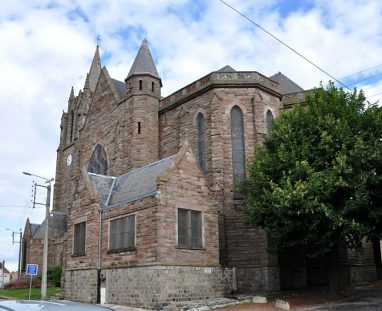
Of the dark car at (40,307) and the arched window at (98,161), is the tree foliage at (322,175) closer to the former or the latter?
the dark car at (40,307)

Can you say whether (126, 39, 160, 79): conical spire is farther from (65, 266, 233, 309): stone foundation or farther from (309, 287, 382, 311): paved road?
(309, 287, 382, 311): paved road

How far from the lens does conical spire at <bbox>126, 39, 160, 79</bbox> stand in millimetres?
34312

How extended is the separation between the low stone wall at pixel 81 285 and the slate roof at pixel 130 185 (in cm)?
385

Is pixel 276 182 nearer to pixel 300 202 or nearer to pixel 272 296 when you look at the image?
pixel 300 202

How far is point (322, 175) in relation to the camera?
747 inches

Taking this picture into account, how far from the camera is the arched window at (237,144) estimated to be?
2827 cm

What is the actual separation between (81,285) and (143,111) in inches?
561

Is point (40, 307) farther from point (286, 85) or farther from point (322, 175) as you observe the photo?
point (286, 85)

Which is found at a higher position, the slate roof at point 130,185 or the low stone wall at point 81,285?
the slate roof at point 130,185

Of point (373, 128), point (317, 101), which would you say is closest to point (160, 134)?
point (317, 101)

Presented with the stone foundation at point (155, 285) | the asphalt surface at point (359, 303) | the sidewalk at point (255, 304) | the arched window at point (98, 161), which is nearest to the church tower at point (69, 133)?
the arched window at point (98, 161)

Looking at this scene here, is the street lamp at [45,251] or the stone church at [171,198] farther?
the street lamp at [45,251]

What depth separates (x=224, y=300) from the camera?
811 inches

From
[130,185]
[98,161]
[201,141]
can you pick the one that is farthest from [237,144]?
[98,161]
